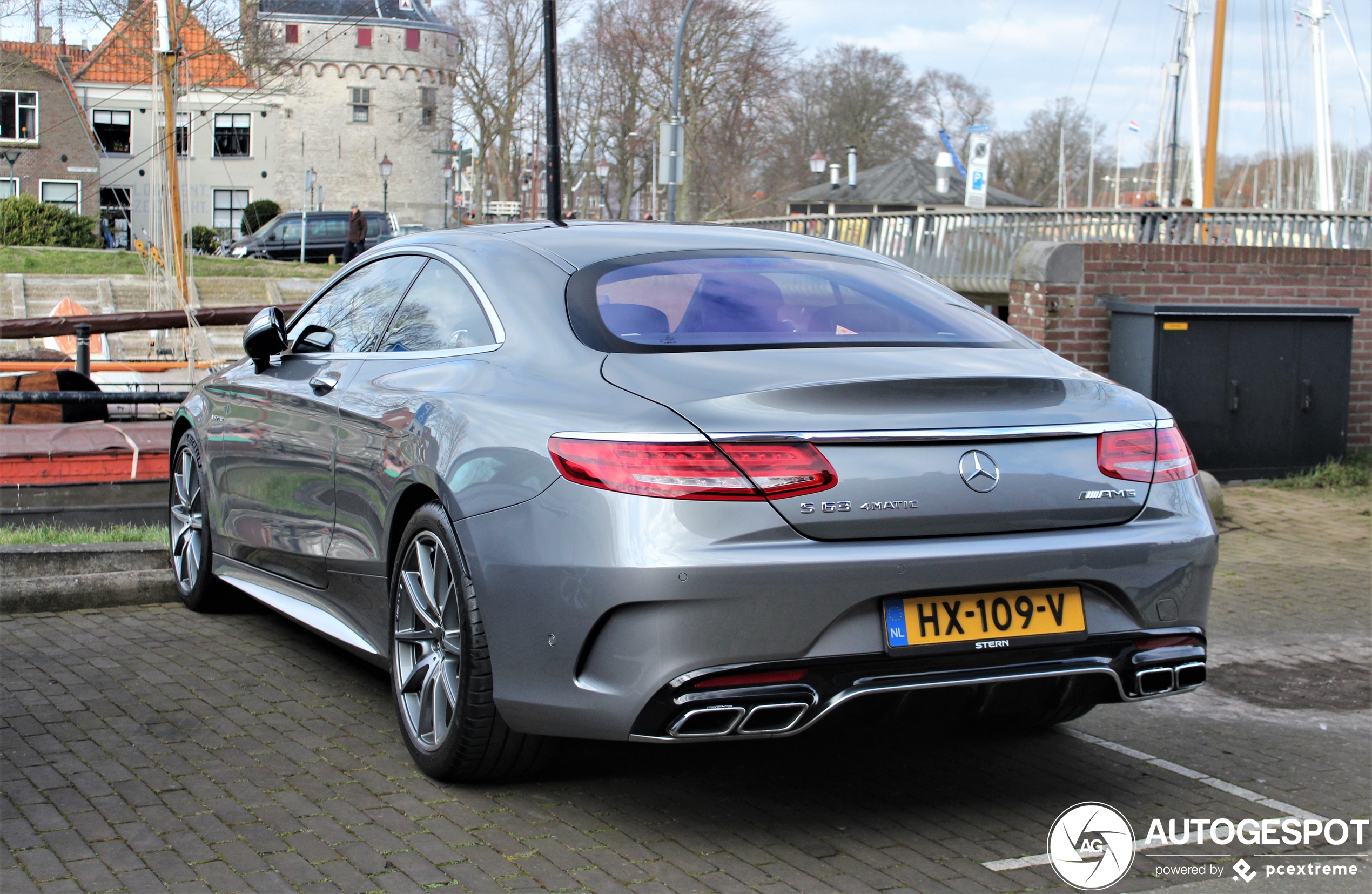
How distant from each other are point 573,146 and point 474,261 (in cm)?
6437

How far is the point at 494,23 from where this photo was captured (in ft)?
227

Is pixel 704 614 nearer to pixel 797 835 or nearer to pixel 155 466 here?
pixel 797 835

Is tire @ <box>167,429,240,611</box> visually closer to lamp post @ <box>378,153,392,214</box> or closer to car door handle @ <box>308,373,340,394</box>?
car door handle @ <box>308,373,340,394</box>

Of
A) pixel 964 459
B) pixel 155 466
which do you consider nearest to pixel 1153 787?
pixel 964 459

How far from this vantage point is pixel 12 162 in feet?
157

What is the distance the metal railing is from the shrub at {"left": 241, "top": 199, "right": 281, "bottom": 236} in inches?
1807

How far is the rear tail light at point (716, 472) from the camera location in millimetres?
3250

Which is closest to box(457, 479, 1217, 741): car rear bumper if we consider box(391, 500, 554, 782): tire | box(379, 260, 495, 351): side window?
box(391, 500, 554, 782): tire

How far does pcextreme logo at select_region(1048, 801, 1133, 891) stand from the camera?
345cm

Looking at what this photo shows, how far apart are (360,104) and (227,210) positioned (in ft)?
46.5

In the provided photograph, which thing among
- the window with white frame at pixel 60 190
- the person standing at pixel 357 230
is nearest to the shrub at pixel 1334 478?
the person standing at pixel 357 230

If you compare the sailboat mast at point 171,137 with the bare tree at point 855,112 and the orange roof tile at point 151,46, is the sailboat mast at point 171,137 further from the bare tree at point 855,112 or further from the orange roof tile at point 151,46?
the bare tree at point 855,112

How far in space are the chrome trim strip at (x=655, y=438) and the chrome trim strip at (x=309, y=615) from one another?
1.34 meters

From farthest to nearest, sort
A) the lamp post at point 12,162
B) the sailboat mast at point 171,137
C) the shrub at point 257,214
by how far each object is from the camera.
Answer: the shrub at point 257,214 < the lamp post at point 12,162 < the sailboat mast at point 171,137
